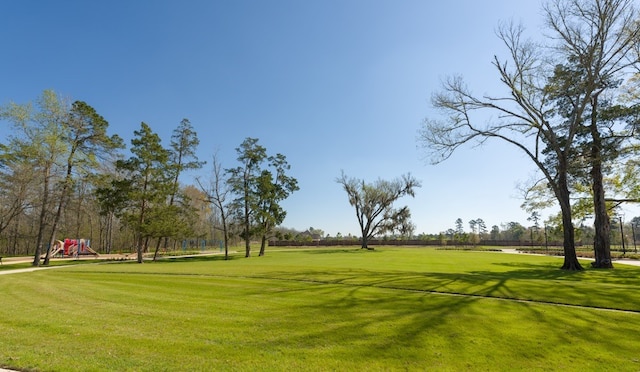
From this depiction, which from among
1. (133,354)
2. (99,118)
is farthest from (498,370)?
(99,118)

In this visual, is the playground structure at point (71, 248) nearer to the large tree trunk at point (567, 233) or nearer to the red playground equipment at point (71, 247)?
the red playground equipment at point (71, 247)

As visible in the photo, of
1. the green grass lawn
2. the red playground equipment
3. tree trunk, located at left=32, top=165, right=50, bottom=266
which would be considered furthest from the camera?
the red playground equipment

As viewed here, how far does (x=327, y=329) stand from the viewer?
6.64m

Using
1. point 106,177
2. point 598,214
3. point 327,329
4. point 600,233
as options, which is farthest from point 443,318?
point 106,177

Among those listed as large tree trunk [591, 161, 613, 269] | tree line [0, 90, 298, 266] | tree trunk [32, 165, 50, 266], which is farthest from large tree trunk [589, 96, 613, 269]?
tree trunk [32, 165, 50, 266]

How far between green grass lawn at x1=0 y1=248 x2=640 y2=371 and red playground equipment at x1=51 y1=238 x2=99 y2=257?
35975 millimetres

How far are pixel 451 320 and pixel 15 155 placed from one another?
34.1m

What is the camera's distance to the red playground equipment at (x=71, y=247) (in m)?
39.8

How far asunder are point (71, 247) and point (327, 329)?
47860mm

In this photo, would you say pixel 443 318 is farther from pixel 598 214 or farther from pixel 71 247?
pixel 71 247

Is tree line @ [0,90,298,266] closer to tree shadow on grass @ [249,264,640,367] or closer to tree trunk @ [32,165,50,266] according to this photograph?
tree trunk @ [32,165,50,266]

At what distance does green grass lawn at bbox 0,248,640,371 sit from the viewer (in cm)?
507

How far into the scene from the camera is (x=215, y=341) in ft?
19.5

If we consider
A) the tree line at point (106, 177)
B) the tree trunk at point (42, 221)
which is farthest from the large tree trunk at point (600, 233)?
the tree trunk at point (42, 221)
